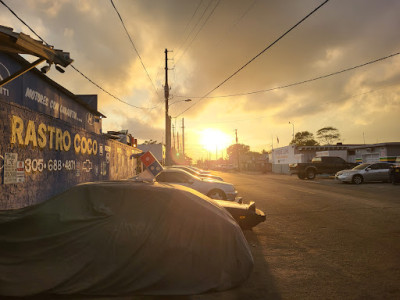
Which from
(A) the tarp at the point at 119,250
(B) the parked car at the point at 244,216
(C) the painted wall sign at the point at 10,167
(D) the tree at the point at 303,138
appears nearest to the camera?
(A) the tarp at the point at 119,250

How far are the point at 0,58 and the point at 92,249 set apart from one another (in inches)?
328

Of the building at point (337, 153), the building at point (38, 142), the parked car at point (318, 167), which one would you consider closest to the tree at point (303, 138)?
the building at point (337, 153)

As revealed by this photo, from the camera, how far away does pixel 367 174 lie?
68.1ft

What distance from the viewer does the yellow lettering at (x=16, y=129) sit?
7.20 meters

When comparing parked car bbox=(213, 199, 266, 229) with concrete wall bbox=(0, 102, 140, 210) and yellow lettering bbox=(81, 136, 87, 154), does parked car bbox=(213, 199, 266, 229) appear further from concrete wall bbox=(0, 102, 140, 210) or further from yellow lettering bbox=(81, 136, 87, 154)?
yellow lettering bbox=(81, 136, 87, 154)

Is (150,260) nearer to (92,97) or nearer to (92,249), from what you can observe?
(92,249)

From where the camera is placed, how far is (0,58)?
8727mm

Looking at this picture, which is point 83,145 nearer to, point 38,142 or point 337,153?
point 38,142

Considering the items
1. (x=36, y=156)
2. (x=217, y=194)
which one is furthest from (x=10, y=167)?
(x=217, y=194)

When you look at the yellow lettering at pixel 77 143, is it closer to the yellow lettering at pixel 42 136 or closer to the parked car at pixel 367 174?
the yellow lettering at pixel 42 136

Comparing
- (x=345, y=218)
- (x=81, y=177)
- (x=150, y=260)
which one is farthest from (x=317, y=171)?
(x=150, y=260)

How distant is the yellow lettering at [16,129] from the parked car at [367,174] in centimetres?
2046

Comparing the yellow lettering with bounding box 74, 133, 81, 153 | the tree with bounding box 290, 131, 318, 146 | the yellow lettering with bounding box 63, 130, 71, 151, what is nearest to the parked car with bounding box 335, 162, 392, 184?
the yellow lettering with bounding box 74, 133, 81, 153

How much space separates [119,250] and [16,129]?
19.1 ft
